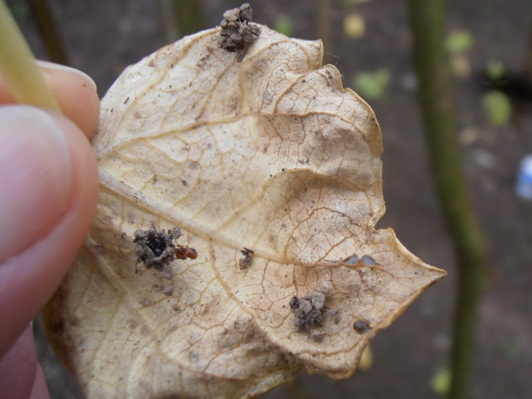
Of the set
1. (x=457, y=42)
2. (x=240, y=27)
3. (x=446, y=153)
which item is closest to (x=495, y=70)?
(x=457, y=42)

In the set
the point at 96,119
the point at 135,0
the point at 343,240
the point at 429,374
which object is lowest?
the point at 429,374

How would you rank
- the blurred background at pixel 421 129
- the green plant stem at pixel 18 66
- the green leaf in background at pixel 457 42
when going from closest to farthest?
the green plant stem at pixel 18 66, the blurred background at pixel 421 129, the green leaf in background at pixel 457 42

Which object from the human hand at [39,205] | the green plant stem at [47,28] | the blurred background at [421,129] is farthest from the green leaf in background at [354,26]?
the human hand at [39,205]

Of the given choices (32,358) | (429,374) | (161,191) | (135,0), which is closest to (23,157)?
(161,191)

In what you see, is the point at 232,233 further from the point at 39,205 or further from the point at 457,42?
the point at 457,42

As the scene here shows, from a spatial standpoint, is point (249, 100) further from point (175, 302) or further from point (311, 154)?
point (175, 302)

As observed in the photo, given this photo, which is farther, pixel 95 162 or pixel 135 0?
pixel 135 0

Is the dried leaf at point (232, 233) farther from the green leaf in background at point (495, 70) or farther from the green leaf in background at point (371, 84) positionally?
the green leaf in background at point (495, 70)
